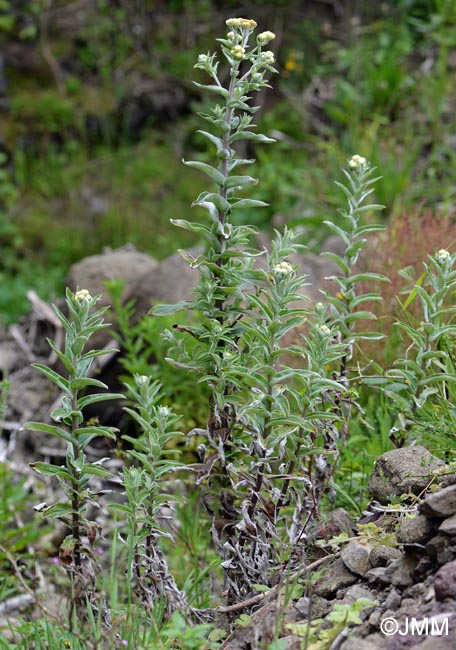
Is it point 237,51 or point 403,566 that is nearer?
point 403,566

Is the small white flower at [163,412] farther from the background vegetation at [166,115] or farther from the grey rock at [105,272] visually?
the background vegetation at [166,115]

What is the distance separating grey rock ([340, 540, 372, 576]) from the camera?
191cm

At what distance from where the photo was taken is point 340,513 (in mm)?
2180

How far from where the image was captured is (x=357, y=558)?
6.30ft

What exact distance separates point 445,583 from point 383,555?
0.95 ft

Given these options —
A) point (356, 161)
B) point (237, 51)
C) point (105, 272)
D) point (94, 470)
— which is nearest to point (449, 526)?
point (94, 470)

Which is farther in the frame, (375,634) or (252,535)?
(252,535)

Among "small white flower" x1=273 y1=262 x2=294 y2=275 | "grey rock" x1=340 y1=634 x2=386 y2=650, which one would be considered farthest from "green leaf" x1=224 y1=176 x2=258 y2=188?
"grey rock" x1=340 y1=634 x2=386 y2=650

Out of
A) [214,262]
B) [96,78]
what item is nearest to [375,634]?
[214,262]

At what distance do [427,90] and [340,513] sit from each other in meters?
4.44

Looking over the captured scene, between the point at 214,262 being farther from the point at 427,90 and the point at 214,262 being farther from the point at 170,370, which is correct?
the point at 427,90

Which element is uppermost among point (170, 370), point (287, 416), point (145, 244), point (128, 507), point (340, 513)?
point (287, 416)

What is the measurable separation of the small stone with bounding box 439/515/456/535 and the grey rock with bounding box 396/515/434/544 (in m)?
0.06

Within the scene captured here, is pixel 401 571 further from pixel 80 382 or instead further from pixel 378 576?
pixel 80 382
